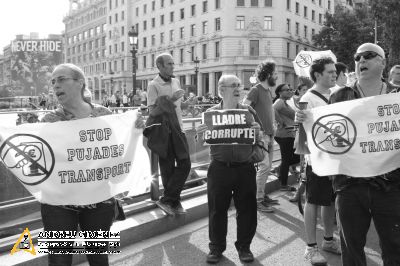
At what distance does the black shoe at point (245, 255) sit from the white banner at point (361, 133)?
4.57 feet

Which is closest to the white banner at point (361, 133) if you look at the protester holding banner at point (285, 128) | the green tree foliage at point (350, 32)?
the protester holding banner at point (285, 128)

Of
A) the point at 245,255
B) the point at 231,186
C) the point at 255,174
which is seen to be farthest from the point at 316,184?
the point at 245,255

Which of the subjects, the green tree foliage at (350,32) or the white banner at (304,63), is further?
the green tree foliage at (350,32)

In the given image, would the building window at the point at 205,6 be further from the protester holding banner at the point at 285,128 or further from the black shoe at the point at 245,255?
the black shoe at the point at 245,255

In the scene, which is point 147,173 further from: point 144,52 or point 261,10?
point 144,52

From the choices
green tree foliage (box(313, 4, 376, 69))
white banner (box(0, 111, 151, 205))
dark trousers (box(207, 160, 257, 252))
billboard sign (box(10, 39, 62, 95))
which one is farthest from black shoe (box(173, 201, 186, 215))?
billboard sign (box(10, 39, 62, 95))

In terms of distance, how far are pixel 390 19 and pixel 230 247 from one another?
94.9 feet

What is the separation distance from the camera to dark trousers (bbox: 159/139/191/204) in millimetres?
5527

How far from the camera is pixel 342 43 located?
187 feet

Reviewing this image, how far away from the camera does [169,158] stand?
18.2 ft

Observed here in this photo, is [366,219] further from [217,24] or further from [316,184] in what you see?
[217,24]

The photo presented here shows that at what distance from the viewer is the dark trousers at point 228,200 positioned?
14.1ft

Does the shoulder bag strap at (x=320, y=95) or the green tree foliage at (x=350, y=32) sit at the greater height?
the green tree foliage at (x=350, y=32)

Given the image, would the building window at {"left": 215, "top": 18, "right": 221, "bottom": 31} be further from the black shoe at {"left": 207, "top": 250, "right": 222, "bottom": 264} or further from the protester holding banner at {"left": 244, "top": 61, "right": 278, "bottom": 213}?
the black shoe at {"left": 207, "top": 250, "right": 222, "bottom": 264}
